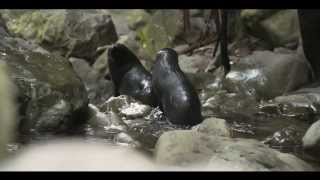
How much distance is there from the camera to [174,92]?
4.00 meters

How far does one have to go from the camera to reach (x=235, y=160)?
234 cm

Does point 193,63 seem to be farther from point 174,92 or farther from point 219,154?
point 219,154

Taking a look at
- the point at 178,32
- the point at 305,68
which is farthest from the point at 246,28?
the point at 305,68

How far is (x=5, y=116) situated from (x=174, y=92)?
6.02 feet

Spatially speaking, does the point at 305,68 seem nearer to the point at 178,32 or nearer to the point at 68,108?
the point at 178,32

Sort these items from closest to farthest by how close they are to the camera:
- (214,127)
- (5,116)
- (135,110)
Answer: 1. (5,116)
2. (214,127)
3. (135,110)

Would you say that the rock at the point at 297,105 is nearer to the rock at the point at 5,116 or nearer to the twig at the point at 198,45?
the twig at the point at 198,45

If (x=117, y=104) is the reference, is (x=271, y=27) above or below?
above

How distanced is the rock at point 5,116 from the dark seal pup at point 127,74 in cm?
197

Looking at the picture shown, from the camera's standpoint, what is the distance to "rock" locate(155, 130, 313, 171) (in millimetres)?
2230

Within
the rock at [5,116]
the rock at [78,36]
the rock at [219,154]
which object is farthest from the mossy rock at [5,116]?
the rock at [78,36]

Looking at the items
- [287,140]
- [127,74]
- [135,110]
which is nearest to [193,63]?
[127,74]

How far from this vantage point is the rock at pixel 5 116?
7.48ft
